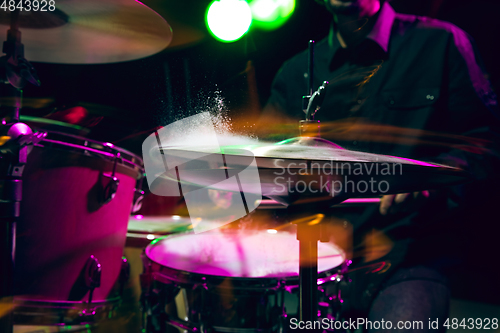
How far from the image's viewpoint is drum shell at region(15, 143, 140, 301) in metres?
0.82

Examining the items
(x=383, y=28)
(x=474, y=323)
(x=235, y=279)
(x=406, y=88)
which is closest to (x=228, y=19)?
(x=383, y=28)

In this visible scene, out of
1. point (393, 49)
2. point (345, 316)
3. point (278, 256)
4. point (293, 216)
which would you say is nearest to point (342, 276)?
point (278, 256)

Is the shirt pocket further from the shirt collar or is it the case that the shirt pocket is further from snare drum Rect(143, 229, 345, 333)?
snare drum Rect(143, 229, 345, 333)

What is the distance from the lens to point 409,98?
1.32m

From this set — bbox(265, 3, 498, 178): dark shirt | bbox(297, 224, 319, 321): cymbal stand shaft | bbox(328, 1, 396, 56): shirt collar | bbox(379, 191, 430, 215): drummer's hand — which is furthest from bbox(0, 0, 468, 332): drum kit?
bbox(328, 1, 396, 56): shirt collar

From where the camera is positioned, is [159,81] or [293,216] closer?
[293,216]

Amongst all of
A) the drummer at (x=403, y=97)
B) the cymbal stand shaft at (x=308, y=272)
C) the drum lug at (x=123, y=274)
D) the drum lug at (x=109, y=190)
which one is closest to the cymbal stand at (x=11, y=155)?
the drum lug at (x=109, y=190)

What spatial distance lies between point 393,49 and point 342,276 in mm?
1043

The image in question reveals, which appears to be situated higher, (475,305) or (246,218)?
(246,218)

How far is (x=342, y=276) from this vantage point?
80cm

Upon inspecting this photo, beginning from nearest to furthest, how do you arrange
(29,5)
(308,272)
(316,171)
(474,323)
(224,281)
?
(316,171) → (308,272) → (224,281) → (29,5) → (474,323)

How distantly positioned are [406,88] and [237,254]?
100 cm

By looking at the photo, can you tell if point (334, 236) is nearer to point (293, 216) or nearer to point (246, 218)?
point (246, 218)

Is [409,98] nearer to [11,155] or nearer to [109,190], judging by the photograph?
[109,190]
